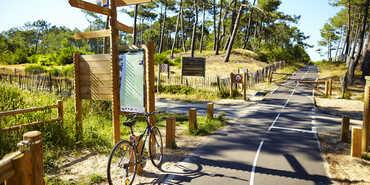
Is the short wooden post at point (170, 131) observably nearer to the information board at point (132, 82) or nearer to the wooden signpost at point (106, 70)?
the wooden signpost at point (106, 70)

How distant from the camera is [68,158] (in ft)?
20.5

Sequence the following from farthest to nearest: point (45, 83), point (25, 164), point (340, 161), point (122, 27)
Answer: point (45, 83), point (340, 161), point (122, 27), point (25, 164)

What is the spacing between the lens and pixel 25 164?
8.45 feet

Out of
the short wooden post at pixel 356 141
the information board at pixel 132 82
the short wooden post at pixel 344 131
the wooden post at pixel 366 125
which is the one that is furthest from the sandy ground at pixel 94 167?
the short wooden post at pixel 344 131

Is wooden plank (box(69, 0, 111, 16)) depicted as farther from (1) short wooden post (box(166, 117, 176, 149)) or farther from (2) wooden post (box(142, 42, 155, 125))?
(1) short wooden post (box(166, 117, 176, 149))

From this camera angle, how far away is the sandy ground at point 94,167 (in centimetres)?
527

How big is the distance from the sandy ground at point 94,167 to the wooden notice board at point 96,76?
4.73ft

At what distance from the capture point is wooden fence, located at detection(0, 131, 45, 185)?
7.68 feet

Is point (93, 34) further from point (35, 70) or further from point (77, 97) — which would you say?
point (35, 70)

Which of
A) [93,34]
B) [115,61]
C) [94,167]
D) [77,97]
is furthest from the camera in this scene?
[77,97]

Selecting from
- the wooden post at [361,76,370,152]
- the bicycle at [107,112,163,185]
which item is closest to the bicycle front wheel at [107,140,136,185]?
the bicycle at [107,112,163,185]

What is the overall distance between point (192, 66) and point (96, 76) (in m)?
12.4

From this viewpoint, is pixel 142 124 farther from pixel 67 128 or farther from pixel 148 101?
pixel 148 101

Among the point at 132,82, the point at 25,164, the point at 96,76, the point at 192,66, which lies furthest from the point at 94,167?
the point at 192,66
